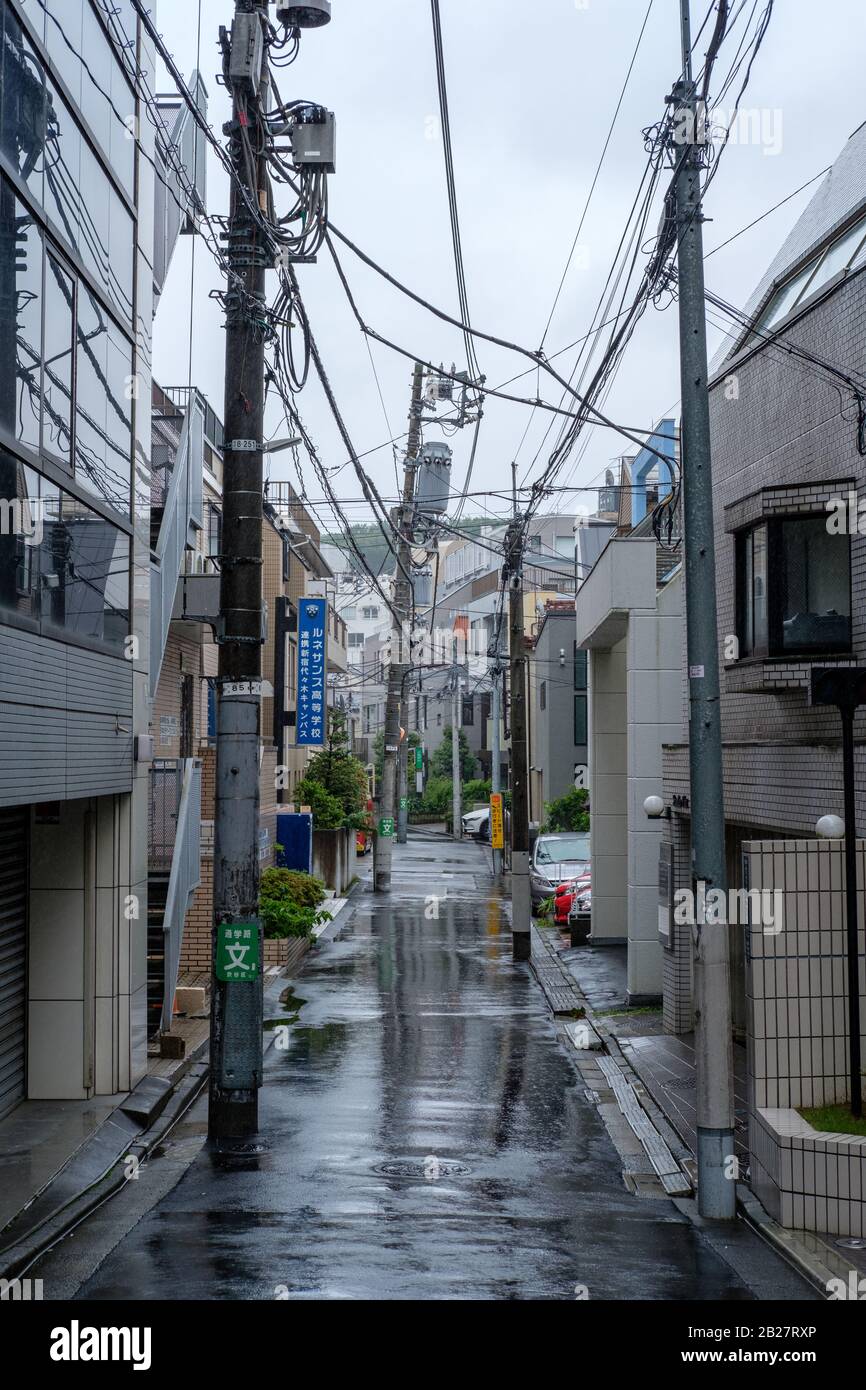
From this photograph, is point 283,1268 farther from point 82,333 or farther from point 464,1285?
point 82,333

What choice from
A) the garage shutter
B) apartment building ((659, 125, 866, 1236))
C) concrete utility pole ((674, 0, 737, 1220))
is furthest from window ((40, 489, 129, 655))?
apartment building ((659, 125, 866, 1236))

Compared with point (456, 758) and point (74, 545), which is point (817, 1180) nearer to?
point (74, 545)

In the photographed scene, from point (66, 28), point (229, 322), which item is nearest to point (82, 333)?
point (229, 322)

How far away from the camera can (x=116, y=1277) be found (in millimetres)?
7672

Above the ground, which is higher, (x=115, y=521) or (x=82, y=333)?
(x=82, y=333)

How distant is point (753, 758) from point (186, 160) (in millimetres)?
12246

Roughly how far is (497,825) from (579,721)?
185 inches

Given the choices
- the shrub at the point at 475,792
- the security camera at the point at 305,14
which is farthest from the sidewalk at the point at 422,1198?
the shrub at the point at 475,792

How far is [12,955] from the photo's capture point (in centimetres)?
1210

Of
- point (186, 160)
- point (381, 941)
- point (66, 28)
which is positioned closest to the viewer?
point (66, 28)

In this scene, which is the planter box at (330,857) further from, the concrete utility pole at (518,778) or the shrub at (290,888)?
the shrub at (290,888)

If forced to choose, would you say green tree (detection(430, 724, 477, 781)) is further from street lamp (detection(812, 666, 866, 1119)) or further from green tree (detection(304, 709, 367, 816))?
street lamp (detection(812, 666, 866, 1119))

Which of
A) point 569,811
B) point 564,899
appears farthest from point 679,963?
point 569,811

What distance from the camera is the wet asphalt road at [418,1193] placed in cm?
762
